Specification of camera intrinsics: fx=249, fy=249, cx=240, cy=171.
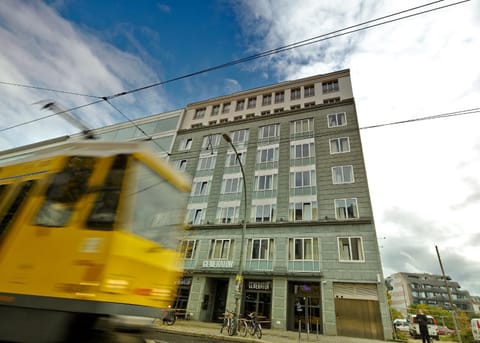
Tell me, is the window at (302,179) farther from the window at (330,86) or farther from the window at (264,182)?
the window at (330,86)

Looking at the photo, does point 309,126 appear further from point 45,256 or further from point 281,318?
point 45,256

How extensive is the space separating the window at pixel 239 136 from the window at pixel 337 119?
31.0 ft

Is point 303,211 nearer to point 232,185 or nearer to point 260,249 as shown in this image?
point 260,249

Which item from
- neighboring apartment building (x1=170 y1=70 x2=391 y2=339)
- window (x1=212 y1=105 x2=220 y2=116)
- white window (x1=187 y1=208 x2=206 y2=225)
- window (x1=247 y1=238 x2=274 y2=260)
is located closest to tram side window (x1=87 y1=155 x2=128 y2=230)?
neighboring apartment building (x1=170 y1=70 x2=391 y2=339)

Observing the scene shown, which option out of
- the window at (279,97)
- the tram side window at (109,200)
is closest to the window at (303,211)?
the window at (279,97)

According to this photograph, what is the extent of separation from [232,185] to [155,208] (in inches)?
868

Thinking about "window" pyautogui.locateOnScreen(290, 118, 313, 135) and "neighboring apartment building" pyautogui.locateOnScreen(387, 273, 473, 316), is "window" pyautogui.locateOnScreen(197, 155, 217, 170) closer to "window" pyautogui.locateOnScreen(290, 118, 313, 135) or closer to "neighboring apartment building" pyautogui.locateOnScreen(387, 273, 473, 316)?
"window" pyautogui.locateOnScreen(290, 118, 313, 135)

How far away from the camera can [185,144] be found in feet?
106

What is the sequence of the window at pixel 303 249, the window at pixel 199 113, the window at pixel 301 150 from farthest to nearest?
the window at pixel 199 113
the window at pixel 301 150
the window at pixel 303 249

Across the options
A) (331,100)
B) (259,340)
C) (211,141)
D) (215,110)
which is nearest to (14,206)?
(259,340)

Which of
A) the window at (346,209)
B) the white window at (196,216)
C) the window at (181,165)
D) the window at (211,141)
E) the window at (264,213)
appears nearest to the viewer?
the window at (346,209)

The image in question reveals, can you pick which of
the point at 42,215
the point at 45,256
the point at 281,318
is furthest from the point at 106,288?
the point at 281,318

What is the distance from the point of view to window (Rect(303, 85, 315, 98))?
29.9m

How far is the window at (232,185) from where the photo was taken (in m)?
26.1
